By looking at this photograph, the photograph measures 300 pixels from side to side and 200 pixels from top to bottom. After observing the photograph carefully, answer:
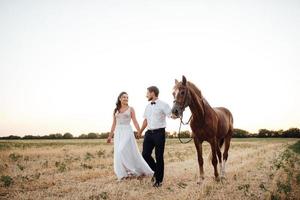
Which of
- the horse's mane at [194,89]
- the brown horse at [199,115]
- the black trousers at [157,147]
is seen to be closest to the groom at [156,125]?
the black trousers at [157,147]

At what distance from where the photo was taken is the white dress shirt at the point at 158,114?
915 centimetres

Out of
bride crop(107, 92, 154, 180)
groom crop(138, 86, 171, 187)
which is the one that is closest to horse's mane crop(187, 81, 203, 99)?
groom crop(138, 86, 171, 187)

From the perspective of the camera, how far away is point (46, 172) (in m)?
12.8

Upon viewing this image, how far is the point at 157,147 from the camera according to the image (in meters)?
9.23

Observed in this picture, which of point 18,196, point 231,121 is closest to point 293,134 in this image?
point 231,121

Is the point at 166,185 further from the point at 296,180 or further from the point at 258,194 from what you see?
the point at 296,180

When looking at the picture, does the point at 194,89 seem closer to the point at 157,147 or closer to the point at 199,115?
the point at 199,115

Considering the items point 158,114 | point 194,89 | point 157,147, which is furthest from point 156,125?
point 194,89

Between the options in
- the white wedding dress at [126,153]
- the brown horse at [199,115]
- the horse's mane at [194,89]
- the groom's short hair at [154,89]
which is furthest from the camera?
the white wedding dress at [126,153]

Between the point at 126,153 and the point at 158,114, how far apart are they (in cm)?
173

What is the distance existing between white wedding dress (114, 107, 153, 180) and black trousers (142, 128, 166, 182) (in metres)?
0.31

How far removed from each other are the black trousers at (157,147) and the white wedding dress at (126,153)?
31 centimetres

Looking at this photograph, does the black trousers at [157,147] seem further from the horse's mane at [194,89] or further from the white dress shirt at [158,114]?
the horse's mane at [194,89]

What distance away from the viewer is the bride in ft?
32.4
